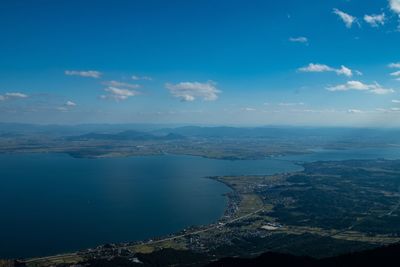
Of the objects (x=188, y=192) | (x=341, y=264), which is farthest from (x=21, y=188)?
(x=341, y=264)

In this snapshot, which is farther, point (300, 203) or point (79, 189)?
point (79, 189)

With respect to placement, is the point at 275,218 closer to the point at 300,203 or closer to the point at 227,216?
the point at 227,216

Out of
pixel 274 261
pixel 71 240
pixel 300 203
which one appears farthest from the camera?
pixel 300 203

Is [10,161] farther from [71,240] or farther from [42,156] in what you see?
[71,240]

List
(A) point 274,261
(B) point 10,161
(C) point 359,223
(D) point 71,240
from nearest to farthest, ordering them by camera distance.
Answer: (A) point 274,261
(D) point 71,240
(C) point 359,223
(B) point 10,161

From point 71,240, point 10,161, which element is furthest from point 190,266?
point 10,161

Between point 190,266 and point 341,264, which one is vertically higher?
point 341,264
